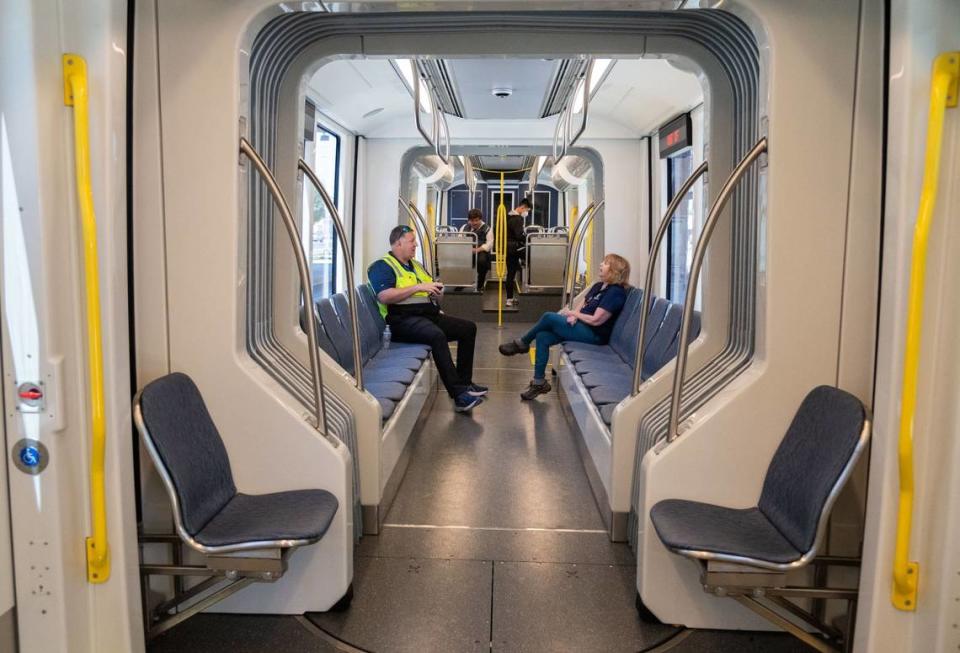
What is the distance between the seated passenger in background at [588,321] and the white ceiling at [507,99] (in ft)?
4.95

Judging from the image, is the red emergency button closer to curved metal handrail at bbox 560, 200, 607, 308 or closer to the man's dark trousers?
the man's dark trousers

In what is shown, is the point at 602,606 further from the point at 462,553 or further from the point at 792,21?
the point at 792,21

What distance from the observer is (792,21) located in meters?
2.82

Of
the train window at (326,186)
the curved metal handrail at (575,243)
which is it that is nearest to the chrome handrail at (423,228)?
the train window at (326,186)

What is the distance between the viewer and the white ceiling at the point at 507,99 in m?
6.55

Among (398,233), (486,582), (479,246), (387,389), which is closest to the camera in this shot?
(486,582)

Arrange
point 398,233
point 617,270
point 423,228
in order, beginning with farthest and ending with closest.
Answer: point 423,228, point 617,270, point 398,233

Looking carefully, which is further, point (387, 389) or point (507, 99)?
point (507, 99)

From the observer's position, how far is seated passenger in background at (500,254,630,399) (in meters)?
6.88

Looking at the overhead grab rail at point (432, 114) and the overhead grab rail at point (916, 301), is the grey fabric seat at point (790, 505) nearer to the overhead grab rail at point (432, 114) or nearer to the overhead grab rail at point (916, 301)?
the overhead grab rail at point (916, 301)

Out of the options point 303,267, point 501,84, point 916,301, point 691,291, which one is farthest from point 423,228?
point 916,301

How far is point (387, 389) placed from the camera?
16.9ft

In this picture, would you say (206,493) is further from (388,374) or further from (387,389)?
(388,374)

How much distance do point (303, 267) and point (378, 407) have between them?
1.23 m
